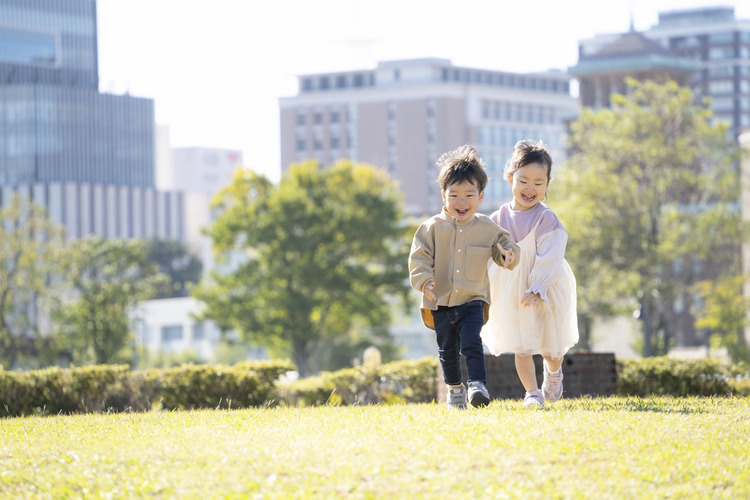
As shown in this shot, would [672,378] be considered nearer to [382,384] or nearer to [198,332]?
[382,384]

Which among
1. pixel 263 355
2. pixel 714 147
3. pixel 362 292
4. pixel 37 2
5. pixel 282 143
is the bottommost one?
pixel 263 355

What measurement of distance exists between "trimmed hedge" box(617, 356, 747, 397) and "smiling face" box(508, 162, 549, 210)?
505 centimetres

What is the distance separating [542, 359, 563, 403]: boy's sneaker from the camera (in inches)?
345

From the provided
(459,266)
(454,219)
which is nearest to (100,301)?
(454,219)

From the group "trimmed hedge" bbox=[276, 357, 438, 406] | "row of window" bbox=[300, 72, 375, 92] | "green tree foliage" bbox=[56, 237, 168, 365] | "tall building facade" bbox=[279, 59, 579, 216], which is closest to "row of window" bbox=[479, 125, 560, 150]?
"tall building facade" bbox=[279, 59, 579, 216]

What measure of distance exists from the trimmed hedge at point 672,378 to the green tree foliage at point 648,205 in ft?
80.4

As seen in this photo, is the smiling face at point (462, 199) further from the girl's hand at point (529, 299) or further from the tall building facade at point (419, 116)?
the tall building facade at point (419, 116)

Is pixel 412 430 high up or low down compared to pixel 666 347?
up

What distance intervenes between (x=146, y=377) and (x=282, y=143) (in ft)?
455

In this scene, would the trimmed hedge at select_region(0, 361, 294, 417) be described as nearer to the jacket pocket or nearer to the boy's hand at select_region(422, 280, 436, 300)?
the boy's hand at select_region(422, 280, 436, 300)

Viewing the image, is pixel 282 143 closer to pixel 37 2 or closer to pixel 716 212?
pixel 37 2

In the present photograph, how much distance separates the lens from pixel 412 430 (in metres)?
6.36

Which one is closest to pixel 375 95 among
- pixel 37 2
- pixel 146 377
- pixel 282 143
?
pixel 282 143

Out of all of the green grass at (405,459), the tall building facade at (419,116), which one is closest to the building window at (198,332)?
the tall building facade at (419,116)
